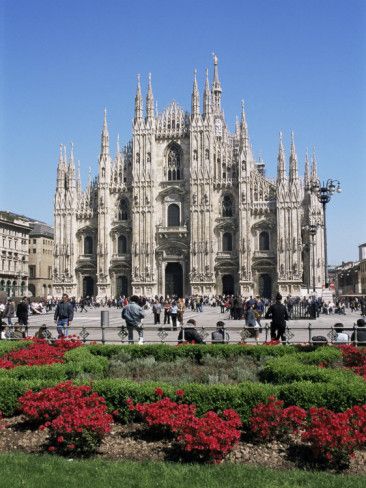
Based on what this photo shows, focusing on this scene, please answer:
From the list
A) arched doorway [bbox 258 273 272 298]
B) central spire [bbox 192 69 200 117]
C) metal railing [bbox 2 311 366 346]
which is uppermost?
central spire [bbox 192 69 200 117]

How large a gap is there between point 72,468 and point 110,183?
180ft

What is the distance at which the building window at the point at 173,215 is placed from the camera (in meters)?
60.3

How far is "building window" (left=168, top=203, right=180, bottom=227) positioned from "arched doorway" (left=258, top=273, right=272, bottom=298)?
9.75 meters

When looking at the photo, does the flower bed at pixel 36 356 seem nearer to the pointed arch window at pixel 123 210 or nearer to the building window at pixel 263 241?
the building window at pixel 263 241

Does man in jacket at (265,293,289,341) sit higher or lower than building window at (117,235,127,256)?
lower

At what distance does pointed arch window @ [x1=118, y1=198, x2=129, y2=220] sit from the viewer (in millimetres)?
61406

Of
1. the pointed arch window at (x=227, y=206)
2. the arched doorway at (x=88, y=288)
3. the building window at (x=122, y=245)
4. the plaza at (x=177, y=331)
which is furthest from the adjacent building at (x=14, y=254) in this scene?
the plaza at (x=177, y=331)

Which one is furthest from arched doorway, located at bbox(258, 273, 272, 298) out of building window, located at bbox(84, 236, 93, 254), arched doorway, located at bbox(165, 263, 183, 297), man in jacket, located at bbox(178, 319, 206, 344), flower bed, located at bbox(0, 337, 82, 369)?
flower bed, located at bbox(0, 337, 82, 369)

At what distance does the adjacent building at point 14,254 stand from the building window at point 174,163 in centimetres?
2316

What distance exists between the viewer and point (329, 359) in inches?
504

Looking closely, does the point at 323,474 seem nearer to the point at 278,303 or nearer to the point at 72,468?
the point at 72,468

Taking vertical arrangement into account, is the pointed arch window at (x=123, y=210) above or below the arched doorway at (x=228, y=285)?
above

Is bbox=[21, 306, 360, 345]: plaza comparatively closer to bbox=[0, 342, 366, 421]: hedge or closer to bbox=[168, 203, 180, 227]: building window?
bbox=[0, 342, 366, 421]: hedge

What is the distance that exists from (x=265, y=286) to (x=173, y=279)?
894 centimetres
